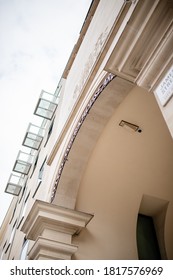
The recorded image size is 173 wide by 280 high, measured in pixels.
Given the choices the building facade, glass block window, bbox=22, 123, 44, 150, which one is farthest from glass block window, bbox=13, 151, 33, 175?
the building facade

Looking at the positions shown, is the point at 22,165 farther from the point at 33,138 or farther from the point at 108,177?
the point at 108,177

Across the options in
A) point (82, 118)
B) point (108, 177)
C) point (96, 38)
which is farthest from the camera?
point (96, 38)

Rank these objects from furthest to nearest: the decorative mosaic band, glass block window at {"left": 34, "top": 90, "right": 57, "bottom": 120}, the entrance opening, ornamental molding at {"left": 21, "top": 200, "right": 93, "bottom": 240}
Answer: glass block window at {"left": 34, "top": 90, "right": 57, "bottom": 120} < the entrance opening < ornamental molding at {"left": 21, "top": 200, "right": 93, "bottom": 240} < the decorative mosaic band

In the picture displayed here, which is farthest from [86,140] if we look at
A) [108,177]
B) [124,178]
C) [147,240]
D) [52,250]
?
[147,240]

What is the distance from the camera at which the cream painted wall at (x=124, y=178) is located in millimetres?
4586

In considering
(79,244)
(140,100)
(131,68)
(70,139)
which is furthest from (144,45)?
(79,244)

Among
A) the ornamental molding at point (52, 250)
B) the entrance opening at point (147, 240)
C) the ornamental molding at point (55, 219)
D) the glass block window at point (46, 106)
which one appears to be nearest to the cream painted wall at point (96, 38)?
the ornamental molding at point (55, 219)

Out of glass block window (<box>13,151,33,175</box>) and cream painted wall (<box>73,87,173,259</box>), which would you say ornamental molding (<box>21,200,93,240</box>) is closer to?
cream painted wall (<box>73,87,173,259</box>)

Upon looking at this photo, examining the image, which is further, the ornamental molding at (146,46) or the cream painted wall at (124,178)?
the cream painted wall at (124,178)

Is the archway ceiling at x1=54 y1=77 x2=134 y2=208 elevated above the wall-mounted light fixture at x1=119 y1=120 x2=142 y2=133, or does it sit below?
below

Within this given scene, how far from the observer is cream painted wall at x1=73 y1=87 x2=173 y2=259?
181 inches

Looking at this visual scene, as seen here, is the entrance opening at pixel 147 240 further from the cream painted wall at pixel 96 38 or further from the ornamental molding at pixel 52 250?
the cream painted wall at pixel 96 38

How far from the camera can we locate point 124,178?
209 inches

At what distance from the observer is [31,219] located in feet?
15.0
